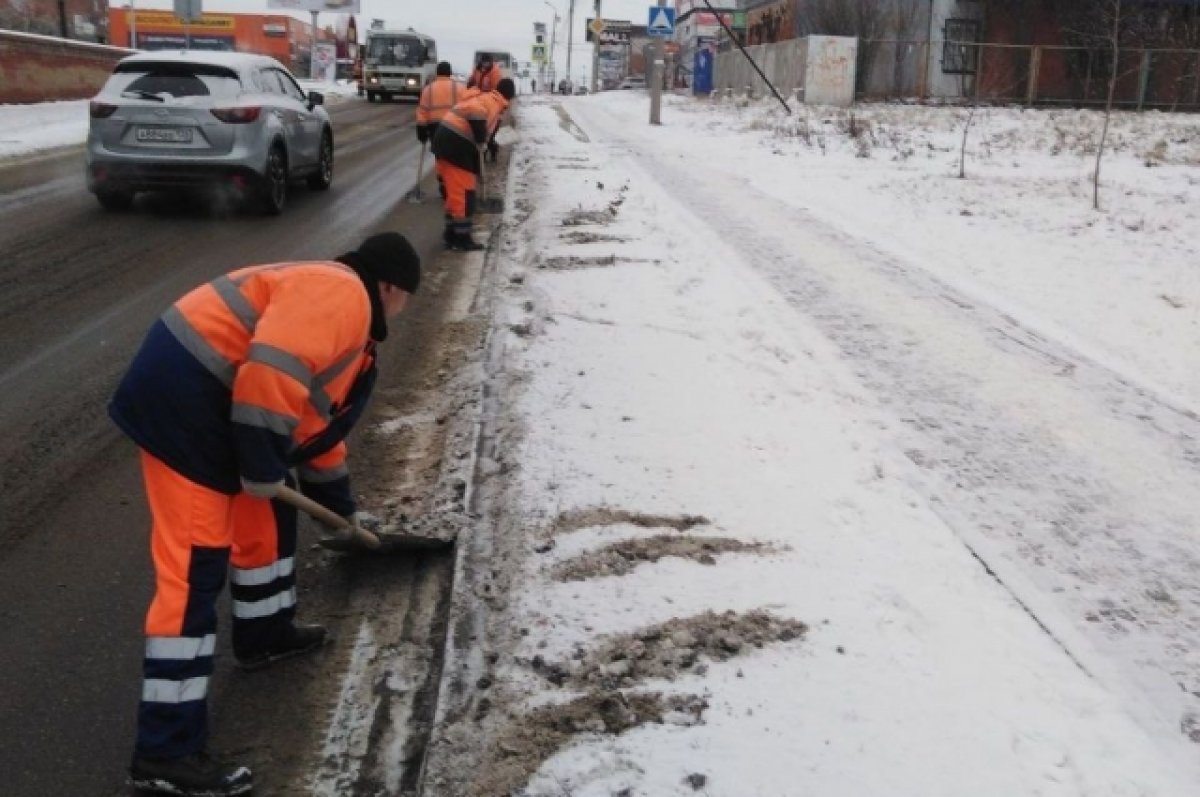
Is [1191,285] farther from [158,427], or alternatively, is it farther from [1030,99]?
[1030,99]

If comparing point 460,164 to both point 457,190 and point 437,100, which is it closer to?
point 457,190

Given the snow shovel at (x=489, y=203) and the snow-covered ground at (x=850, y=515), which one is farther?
the snow shovel at (x=489, y=203)

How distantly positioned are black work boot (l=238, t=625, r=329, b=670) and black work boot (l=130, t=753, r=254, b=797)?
23.5 inches

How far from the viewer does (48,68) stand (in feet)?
74.9

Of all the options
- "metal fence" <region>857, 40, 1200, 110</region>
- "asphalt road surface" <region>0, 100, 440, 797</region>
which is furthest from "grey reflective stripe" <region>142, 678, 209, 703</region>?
"metal fence" <region>857, 40, 1200, 110</region>

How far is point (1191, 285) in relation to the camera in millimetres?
8016

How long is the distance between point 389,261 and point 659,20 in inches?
827

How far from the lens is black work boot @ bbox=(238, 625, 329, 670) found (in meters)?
3.22

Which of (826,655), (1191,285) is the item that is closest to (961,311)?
(1191,285)

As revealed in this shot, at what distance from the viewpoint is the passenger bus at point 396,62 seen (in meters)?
34.0

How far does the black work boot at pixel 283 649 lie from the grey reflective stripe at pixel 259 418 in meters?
0.93

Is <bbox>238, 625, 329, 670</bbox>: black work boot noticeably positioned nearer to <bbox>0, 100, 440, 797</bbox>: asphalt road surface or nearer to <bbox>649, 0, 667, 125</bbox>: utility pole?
<bbox>0, 100, 440, 797</bbox>: asphalt road surface

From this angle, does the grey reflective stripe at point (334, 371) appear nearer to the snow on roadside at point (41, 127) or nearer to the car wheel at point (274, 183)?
the car wheel at point (274, 183)

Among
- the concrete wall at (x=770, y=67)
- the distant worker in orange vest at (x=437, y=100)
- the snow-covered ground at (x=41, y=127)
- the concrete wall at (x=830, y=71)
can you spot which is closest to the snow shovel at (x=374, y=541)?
the distant worker in orange vest at (x=437, y=100)
